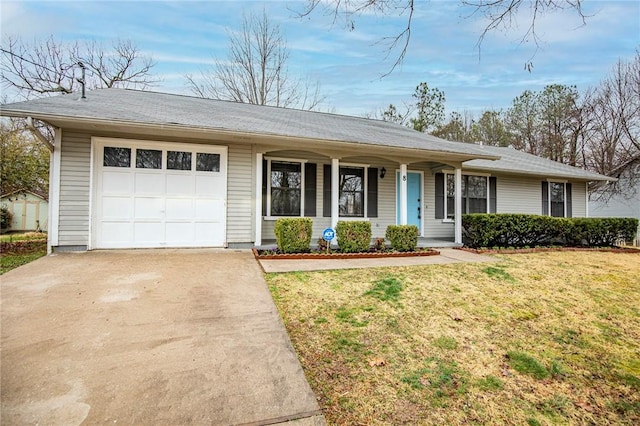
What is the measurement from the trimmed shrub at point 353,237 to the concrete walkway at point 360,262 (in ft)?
2.09

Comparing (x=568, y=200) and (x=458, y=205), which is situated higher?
(x=568, y=200)

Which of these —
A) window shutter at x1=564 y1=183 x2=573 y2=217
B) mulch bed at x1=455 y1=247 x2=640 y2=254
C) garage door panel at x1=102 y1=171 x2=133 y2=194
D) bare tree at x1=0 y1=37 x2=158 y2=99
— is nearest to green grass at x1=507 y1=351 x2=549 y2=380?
mulch bed at x1=455 y1=247 x2=640 y2=254

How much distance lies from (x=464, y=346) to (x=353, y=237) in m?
4.31

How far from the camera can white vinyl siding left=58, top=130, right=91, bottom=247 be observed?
6309mm

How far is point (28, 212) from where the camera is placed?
1562cm

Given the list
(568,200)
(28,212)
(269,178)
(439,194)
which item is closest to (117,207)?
(269,178)

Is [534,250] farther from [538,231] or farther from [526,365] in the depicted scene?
[526,365]

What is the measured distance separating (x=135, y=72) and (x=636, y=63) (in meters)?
26.5

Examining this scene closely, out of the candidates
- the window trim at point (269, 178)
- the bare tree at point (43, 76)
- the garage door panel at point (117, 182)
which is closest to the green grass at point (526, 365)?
the window trim at point (269, 178)

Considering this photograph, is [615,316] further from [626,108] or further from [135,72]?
[135,72]

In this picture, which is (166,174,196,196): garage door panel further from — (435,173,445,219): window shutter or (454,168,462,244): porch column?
(435,173,445,219): window shutter

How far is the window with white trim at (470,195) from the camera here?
415 inches

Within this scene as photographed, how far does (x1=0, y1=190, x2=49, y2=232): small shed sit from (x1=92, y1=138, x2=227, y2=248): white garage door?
40.9ft

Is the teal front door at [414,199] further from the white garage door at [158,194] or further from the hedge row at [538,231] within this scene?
the white garage door at [158,194]
